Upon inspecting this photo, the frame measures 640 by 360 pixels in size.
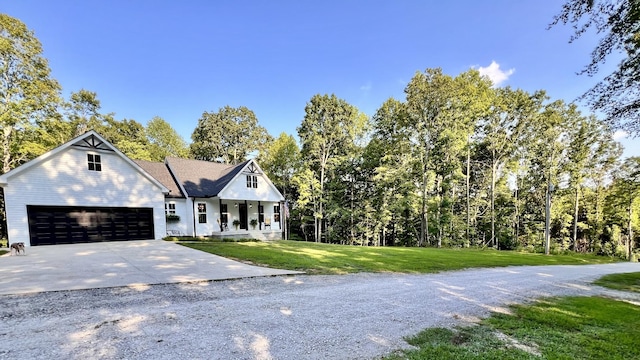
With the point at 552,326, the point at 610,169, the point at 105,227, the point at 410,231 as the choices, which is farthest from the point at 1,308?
the point at 610,169

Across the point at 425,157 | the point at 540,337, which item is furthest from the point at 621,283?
the point at 425,157

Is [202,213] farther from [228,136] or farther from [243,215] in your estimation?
[228,136]

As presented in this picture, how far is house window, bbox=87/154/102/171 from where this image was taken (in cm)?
1496

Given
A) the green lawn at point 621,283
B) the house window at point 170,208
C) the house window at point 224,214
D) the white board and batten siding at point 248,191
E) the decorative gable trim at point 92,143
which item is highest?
the decorative gable trim at point 92,143

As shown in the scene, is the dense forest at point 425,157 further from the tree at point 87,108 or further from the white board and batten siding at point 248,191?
the white board and batten siding at point 248,191

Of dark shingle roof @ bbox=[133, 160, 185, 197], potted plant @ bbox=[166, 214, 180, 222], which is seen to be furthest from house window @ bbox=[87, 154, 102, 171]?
potted plant @ bbox=[166, 214, 180, 222]

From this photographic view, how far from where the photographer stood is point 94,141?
15.0 m

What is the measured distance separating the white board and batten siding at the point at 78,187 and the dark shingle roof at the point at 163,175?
1.70m

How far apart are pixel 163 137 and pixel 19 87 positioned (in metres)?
17.7

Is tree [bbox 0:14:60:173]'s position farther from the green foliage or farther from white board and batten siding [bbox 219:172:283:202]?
the green foliage

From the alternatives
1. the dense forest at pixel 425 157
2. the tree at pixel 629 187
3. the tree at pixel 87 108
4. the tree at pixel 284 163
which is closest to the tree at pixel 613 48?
the tree at pixel 629 187

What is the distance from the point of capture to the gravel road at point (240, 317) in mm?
3418

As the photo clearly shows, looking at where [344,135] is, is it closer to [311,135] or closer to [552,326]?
[311,135]

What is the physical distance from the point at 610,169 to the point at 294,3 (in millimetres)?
31781
